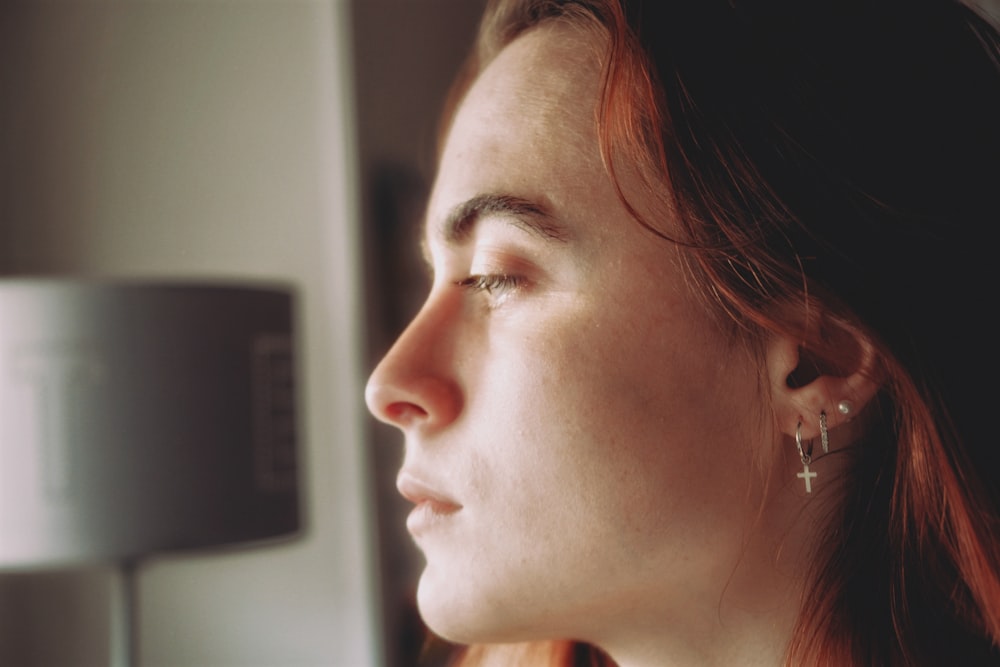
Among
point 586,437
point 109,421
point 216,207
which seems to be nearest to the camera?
point 586,437

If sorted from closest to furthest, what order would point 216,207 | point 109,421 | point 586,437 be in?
point 586,437
point 109,421
point 216,207

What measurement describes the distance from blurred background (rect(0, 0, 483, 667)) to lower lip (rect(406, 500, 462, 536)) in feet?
3.40

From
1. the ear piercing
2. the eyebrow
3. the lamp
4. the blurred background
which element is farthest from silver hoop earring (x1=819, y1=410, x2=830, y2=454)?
the blurred background

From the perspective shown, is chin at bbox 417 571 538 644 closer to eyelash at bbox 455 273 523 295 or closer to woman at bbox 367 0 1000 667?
woman at bbox 367 0 1000 667

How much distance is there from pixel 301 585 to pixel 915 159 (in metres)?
1.48

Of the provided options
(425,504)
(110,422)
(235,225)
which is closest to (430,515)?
(425,504)

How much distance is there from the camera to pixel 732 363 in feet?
2.24

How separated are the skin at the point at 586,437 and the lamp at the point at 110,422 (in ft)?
1.91

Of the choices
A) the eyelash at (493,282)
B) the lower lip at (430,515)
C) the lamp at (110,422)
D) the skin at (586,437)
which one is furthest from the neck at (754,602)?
the lamp at (110,422)

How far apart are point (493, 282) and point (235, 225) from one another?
121 centimetres

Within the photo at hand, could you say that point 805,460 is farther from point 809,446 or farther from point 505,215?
point 505,215

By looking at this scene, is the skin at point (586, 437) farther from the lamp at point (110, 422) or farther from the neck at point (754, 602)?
the lamp at point (110, 422)

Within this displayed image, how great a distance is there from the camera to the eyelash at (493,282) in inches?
28.0

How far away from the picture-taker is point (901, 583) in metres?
0.69
